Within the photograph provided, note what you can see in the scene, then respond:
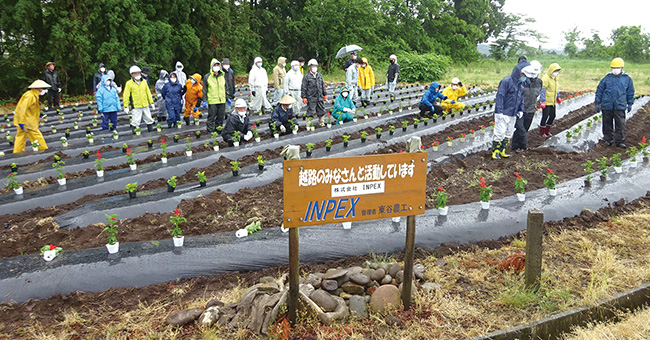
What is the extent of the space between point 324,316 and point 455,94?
9.49 meters

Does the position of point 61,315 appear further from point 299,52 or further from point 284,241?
point 299,52

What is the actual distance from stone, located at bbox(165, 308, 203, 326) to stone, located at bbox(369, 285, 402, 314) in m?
1.25

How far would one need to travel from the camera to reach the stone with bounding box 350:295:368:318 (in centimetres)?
304

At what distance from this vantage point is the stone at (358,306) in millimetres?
3041

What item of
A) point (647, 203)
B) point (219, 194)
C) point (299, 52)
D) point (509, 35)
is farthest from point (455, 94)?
point (509, 35)

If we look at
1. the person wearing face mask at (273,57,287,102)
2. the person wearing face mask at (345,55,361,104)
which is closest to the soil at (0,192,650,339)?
the person wearing face mask at (273,57,287,102)

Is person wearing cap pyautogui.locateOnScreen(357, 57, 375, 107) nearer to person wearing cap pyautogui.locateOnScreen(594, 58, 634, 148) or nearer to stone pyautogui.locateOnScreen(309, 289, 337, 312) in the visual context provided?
person wearing cap pyautogui.locateOnScreen(594, 58, 634, 148)

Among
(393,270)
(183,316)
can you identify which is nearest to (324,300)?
(393,270)

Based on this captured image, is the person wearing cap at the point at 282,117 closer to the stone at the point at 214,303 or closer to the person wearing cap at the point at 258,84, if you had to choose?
the person wearing cap at the point at 258,84

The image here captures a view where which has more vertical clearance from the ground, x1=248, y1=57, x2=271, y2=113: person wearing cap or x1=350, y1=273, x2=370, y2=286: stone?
x1=248, y1=57, x2=271, y2=113: person wearing cap

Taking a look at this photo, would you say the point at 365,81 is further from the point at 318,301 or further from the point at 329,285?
the point at 318,301

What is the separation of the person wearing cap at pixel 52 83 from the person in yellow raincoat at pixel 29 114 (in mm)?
5325

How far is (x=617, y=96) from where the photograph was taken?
7.63 m

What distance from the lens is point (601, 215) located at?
15.8 feet
